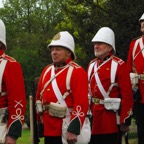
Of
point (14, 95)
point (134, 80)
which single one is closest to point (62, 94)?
point (14, 95)

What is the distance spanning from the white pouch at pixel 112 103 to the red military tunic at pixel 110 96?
0.07 m

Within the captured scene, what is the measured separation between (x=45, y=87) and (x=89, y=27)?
45.9ft

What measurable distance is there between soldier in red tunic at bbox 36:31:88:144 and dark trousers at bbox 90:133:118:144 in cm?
107

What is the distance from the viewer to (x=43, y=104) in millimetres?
6816

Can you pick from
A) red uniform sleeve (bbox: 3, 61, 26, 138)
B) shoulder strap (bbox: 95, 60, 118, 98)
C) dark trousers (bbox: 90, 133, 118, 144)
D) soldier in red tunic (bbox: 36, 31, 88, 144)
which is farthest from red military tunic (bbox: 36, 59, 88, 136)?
dark trousers (bbox: 90, 133, 118, 144)

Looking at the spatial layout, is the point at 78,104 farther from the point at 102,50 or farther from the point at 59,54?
the point at 102,50

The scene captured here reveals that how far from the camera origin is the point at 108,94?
763 centimetres

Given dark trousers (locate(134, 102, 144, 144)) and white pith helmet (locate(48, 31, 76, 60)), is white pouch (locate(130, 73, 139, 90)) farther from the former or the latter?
white pith helmet (locate(48, 31, 76, 60))

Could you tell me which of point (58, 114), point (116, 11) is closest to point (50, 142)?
point (58, 114)

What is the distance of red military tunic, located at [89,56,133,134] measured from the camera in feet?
24.7

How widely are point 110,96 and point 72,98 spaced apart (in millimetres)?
1136

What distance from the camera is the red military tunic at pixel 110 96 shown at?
752 centimetres

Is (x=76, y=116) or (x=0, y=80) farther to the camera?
(x=76, y=116)

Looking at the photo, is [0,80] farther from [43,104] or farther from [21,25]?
[21,25]
